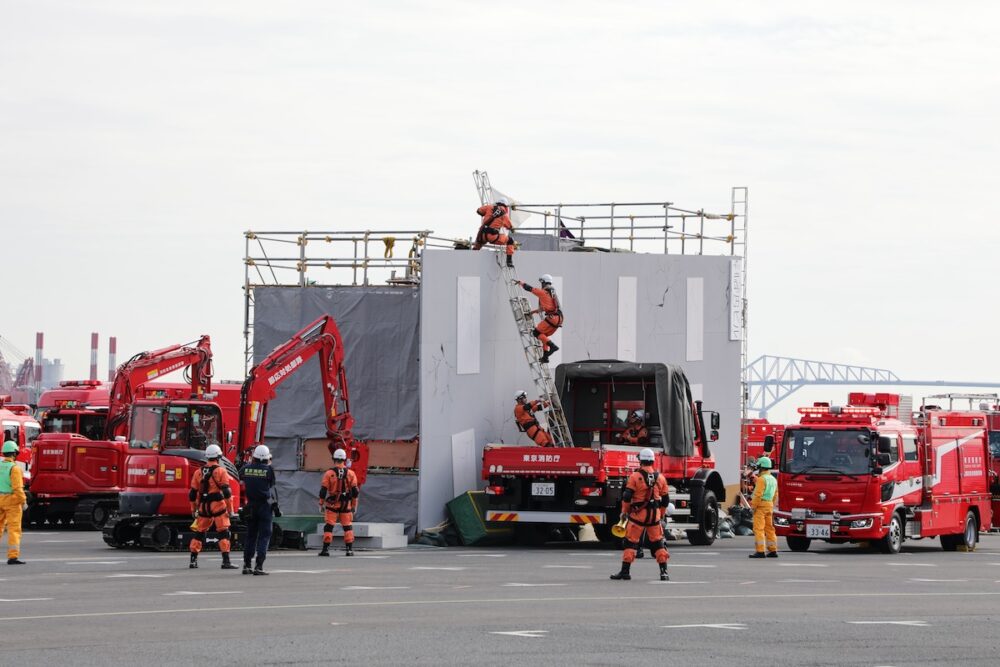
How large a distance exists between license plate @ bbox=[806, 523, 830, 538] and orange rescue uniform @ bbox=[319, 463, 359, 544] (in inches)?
342

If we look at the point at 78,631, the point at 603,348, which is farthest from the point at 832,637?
the point at 603,348

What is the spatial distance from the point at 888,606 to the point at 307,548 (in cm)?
1383

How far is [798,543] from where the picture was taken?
31.0 m

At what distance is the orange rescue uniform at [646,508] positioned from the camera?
22016 mm

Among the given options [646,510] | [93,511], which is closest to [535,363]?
[646,510]

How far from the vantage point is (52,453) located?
38.1 meters

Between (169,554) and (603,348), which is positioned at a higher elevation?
(603,348)

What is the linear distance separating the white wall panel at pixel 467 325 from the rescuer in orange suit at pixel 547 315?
1.27m

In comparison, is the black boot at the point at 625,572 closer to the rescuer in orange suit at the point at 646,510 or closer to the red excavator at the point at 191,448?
the rescuer in orange suit at the point at 646,510

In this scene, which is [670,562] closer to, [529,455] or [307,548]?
[529,455]

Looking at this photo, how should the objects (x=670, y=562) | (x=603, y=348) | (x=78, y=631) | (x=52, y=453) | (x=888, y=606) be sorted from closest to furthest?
(x=78, y=631)
(x=888, y=606)
(x=670, y=562)
(x=603, y=348)
(x=52, y=453)

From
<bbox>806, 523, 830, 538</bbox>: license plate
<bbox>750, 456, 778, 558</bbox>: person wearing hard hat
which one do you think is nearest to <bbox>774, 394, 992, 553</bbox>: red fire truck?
<bbox>806, 523, 830, 538</bbox>: license plate

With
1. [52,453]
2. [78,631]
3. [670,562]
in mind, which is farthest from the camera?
[52,453]

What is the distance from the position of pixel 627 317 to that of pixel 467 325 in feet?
14.8
